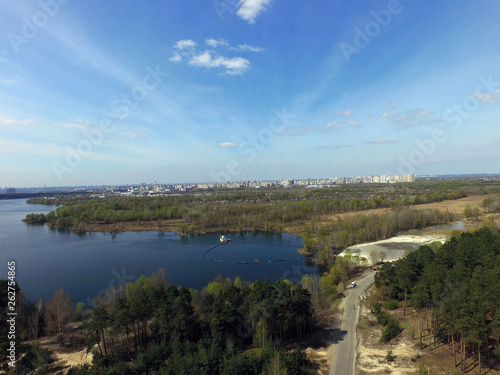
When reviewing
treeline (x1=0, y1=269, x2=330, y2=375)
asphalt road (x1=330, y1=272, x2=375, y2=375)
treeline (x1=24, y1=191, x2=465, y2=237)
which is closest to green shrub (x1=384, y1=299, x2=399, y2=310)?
asphalt road (x1=330, y1=272, x2=375, y2=375)

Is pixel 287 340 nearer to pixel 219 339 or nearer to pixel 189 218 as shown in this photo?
pixel 219 339

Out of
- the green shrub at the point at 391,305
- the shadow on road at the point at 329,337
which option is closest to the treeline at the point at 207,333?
the shadow on road at the point at 329,337

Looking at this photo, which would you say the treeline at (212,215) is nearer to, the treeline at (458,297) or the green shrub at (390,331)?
the treeline at (458,297)

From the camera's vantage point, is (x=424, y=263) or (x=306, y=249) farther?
(x=306, y=249)

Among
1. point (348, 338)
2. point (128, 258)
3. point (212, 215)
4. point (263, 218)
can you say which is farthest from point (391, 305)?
point (212, 215)

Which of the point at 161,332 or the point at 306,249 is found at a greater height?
the point at 161,332

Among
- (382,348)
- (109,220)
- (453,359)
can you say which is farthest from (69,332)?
(109,220)
